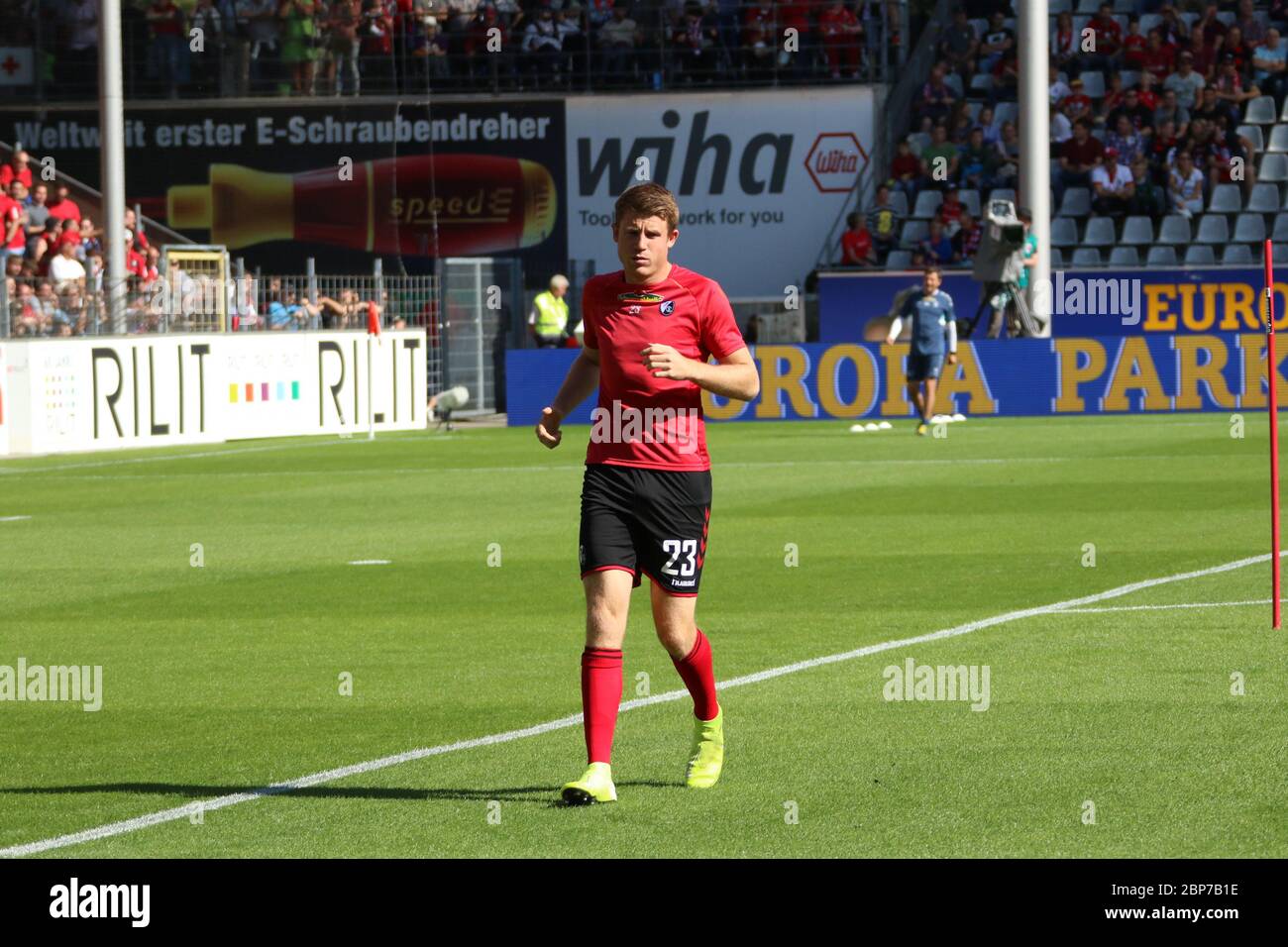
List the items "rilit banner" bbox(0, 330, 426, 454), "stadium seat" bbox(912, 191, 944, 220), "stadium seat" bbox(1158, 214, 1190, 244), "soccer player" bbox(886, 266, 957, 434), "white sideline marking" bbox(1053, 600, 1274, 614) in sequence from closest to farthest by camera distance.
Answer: "white sideline marking" bbox(1053, 600, 1274, 614) < "rilit banner" bbox(0, 330, 426, 454) < "soccer player" bbox(886, 266, 957, 434) < "stadium seat" bbox(1158, 214, 1190, 244) < "stadium seat" bbox(912, 191, 944, 220)

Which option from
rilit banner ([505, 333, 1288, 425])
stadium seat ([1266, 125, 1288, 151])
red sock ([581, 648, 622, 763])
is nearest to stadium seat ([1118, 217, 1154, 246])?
stadium seat ([1266, 125, 1288, 151])

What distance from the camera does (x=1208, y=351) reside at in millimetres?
32031

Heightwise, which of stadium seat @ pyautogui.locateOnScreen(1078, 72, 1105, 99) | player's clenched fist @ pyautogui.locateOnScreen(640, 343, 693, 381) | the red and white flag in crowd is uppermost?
the red and white flag in crowd

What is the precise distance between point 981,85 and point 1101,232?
14.8 ft

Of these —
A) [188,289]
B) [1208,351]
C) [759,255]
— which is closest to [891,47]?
[759,255]

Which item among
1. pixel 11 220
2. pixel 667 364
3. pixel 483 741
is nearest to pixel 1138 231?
pixel 11 220

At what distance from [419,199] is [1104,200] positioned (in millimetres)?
13305

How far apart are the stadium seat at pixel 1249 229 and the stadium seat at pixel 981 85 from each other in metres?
5.73

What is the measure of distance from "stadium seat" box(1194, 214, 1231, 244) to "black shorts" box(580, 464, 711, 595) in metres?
31.4

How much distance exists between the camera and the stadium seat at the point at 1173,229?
3756 cm

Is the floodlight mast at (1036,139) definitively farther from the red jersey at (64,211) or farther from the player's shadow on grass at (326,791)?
the player's shadow on grass at (326,791)

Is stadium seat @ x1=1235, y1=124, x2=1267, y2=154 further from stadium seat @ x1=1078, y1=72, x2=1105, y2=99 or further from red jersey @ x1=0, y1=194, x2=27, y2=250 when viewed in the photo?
red jersey @ x1=0, y1=194, x2=27, y2=250

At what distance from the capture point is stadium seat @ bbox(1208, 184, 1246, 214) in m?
37.7
